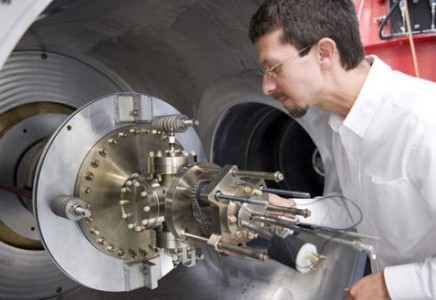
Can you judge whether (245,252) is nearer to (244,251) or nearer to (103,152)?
(244,251)

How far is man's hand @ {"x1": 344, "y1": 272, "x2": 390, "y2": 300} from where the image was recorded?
79 centimetres

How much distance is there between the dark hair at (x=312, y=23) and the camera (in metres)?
0.88

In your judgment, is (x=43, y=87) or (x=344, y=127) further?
(x=43, y=87)

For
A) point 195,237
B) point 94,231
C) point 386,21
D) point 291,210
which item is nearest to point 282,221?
point 291,210

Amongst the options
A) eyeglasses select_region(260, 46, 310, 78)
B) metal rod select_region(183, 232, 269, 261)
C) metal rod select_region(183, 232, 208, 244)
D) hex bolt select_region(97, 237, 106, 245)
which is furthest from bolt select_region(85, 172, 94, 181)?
eyeglasses select_region(260, 46, 310, 78)

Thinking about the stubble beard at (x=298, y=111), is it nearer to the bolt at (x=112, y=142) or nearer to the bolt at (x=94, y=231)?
the bolt at (x=112, y=142)

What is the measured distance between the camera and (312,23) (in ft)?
2.92

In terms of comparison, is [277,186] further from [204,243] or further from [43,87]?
[43,87]

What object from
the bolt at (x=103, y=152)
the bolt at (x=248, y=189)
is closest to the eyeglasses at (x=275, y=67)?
the bolt at (x=248, y=189)

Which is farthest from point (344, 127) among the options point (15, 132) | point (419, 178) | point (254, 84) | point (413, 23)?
point (15, 132)

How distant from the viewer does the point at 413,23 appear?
113 cm

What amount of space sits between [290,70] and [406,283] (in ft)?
1.56

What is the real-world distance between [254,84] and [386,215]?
1.58ft

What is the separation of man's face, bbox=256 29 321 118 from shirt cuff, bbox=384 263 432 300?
0.39 m
